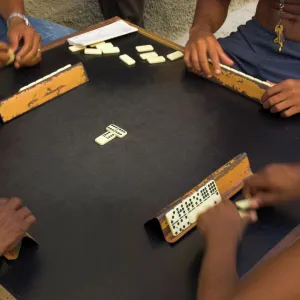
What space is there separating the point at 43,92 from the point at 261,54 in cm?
69

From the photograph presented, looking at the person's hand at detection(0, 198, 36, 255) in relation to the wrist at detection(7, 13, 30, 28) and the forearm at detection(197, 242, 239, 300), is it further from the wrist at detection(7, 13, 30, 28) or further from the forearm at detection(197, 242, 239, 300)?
the wrist at detection(7, 13, 30, 28)

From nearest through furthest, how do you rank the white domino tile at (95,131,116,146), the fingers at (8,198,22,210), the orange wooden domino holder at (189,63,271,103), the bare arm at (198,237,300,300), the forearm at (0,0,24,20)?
1. the bare arm at (198,237,300,300)
2. the fingers at (8,198,22,210)
3. the white domino tile at (95,131,116,146)
4. the orange wooden domino holder at (189,63,271,103)
5. the forearm at (0,0,24,20)

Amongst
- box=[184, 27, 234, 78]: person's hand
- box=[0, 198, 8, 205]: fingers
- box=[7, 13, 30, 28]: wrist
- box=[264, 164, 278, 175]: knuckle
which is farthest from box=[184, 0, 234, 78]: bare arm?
box=[0, 198, 8, 205]: fingers

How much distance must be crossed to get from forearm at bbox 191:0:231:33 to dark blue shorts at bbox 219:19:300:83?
8 cm

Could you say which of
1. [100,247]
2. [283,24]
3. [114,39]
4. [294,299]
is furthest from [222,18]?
[294,299]

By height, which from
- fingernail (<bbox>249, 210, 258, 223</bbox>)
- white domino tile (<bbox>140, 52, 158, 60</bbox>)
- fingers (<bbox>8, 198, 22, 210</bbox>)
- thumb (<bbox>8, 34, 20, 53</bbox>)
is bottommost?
fingernail (<bbox>249, 210, 258, 223</bbox>)

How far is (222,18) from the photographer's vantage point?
1.64 m

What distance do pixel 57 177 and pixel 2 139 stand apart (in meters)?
0.20

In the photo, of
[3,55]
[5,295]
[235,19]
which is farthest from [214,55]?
[235,19]

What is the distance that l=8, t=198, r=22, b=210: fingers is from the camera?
89 centimetres

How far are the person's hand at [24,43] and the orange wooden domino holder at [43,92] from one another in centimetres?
16

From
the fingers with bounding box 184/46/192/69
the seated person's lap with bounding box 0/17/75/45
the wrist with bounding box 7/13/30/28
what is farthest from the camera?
the seated person's lap with bounding box 0/17/75/45

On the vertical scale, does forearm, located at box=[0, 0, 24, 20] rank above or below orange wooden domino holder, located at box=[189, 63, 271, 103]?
above

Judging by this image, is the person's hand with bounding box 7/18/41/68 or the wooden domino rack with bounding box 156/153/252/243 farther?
the person's hand with bounding box 7/18/41/68
